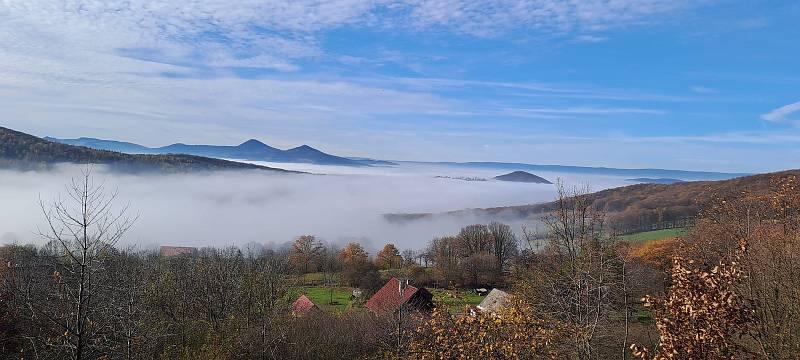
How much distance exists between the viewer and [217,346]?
20.1m

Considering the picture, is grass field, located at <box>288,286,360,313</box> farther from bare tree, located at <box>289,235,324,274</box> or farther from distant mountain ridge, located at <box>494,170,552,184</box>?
distant mountain ridge, located at <box>494,170,552,184</box>

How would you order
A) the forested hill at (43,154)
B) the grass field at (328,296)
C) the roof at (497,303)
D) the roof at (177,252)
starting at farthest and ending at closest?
1. the forested hill at (43,154)
2. the roof at (177,252)
3. the grass field at (328,296)
4. the roof at (497,303)

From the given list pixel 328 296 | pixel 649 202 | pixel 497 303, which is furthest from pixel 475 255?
pixel 649 202

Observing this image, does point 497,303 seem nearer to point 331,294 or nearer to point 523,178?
point 331,294

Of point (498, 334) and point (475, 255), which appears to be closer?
point (498, 334)

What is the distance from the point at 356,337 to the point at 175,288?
443 inches

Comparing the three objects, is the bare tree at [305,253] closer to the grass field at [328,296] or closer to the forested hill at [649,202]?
the grass field at [328,296]

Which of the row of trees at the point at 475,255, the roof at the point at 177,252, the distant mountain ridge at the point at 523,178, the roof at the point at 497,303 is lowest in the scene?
the roof at the point at 177,252

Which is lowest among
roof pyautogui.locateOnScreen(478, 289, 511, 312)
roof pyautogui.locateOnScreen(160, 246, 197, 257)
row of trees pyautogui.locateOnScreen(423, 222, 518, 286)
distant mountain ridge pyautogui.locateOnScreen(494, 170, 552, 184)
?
roof pyautogui.locateOnScreen(160, 246, 197, 257)

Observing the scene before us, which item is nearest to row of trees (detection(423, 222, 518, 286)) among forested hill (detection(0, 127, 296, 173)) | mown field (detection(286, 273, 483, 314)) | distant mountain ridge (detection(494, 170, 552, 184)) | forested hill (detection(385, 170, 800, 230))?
mown field (detection(286, 273, 483, 314))

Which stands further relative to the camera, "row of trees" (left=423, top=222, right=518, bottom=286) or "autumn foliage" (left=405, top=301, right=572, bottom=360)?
"row of trees" (left=423, top=222, right=518, bottom=286)

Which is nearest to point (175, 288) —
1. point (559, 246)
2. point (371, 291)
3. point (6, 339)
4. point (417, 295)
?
point (6, 339)

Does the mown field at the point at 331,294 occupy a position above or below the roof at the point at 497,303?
below

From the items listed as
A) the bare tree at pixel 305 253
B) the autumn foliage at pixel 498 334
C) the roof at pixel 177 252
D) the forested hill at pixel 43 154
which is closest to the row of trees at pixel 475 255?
the bare tree at pixel 305 253
